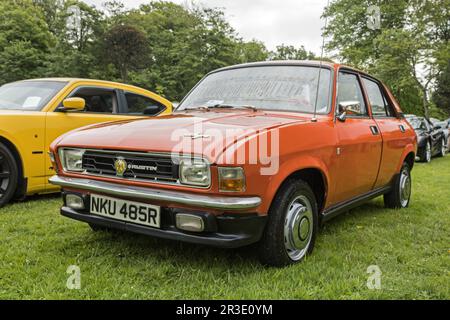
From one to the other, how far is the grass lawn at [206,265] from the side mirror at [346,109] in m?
1.07

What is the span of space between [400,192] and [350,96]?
1.72 m

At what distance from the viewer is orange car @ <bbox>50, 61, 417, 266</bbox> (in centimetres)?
233

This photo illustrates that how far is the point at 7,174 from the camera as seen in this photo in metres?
4.37

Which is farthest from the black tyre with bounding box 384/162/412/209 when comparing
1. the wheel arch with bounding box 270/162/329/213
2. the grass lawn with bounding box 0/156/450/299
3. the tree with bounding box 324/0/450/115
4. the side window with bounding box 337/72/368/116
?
the tree with bounding box 324/0/450/115

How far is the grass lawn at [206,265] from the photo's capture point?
7.78 ft

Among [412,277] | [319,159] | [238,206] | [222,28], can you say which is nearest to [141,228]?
[238,206]

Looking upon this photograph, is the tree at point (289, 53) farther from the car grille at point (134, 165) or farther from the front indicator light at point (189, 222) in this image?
the front indicator light at point (189, 222)

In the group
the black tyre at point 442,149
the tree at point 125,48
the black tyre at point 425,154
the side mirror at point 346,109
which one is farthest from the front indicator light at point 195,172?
the tree at point 125,48

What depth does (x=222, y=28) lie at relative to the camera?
2777 centimetres

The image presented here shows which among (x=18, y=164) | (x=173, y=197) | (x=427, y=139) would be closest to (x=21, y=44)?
(x=427, y=139)

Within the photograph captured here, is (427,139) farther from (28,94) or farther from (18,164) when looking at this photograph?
(18,164)

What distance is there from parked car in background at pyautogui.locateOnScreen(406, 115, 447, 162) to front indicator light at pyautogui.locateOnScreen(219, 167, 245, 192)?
1092cm
